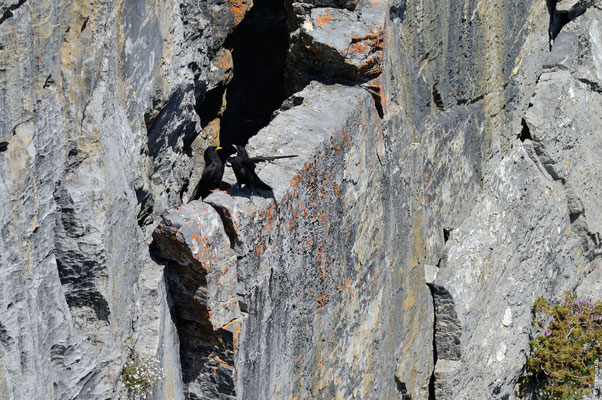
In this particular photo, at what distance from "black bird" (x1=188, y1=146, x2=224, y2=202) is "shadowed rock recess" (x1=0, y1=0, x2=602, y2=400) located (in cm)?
10

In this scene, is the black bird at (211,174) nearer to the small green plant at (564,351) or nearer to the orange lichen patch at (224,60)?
the orange lichen patch at (224,60)

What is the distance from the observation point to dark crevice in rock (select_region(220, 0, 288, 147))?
8.26 metres

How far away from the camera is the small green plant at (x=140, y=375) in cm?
503

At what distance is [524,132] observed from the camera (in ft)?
33.4

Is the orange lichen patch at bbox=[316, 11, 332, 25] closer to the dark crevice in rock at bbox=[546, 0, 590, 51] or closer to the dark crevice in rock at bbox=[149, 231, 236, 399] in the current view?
the dark crevice in rock at bbox=[149, 231, 236, 399]

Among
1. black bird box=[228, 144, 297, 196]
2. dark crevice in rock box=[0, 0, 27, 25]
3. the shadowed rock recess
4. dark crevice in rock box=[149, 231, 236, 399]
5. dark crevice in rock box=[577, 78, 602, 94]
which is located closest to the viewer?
dark crevice in rock box=[0, 0, 27, 25]

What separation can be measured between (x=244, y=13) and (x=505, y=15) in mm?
2871

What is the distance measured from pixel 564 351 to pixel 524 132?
91.2 inches

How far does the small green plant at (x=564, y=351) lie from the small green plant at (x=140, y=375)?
5.73 metres

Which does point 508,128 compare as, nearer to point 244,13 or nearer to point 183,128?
point 244,13

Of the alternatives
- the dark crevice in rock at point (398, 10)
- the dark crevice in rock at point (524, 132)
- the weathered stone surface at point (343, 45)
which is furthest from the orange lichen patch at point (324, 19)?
the dark crevice in rock at point (524, 132)

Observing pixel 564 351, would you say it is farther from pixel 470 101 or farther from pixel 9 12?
pixel 9 12

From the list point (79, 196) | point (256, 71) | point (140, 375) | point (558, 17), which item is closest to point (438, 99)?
point (256, 71)

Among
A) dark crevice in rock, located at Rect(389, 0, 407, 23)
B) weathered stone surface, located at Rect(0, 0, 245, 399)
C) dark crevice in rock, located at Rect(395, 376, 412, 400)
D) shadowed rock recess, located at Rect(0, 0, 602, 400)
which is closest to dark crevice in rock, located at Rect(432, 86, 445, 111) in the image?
shadowed rock recess, located at Rect(0, 0, 602, 400)
